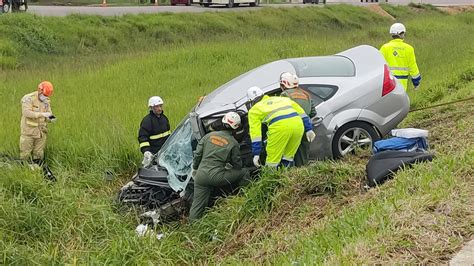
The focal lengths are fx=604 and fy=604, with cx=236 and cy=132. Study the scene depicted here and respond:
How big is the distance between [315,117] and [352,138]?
54 centimetres

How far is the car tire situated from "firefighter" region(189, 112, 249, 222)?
3.97 feet

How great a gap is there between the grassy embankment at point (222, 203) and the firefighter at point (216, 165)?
251 mm

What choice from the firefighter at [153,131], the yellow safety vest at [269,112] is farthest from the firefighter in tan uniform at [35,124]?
the yellow safety vest at [269,112]

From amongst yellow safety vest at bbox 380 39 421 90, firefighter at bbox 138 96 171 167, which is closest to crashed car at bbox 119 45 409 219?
firefighter at bbox 138 96 171 167

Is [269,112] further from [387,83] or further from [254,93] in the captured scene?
[387,83]

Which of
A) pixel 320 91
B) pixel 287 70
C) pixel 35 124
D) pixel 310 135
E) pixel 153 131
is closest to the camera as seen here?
pixel 310 135

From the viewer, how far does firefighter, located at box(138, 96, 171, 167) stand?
8.08 m

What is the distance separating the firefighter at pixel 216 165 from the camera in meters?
6.30

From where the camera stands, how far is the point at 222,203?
639 cm

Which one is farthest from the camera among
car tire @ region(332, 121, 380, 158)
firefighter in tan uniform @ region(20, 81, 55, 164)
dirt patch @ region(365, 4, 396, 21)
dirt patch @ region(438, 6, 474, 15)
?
dirt patch @ region(438, 6, 474, 15)

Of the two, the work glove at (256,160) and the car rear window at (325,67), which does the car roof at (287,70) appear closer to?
the car rear window at (325,67)

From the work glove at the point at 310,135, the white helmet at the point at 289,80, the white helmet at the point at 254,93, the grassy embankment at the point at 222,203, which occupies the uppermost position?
the white helmet at the point at 289,80

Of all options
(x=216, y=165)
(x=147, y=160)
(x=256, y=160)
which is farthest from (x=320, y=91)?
(x=147, y=160)

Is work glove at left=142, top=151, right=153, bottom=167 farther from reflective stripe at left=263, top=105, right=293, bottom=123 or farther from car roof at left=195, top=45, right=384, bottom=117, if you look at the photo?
reflective stripe at left=263, top=105, right=293, bottom=123
